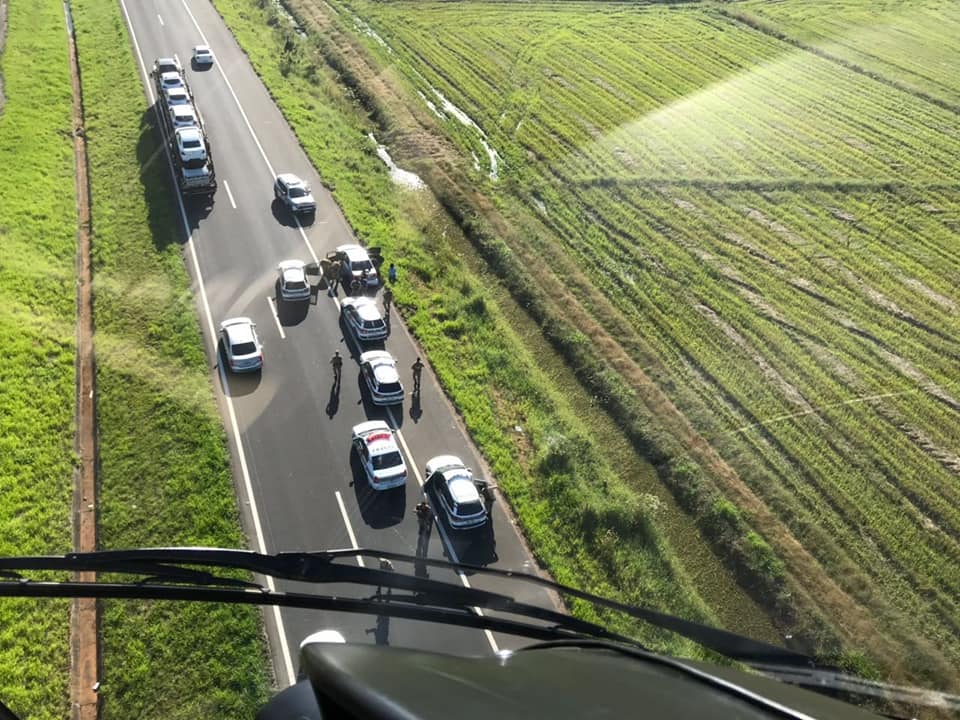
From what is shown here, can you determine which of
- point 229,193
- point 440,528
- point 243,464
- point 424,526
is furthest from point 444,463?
point 229,193

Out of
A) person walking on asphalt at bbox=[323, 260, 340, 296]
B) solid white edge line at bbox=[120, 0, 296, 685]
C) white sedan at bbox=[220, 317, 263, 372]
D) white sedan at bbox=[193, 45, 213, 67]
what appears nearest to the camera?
solid white edge line at bbox=[120, 0, 296, 685]

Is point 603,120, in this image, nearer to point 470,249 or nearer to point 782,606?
point 470,249

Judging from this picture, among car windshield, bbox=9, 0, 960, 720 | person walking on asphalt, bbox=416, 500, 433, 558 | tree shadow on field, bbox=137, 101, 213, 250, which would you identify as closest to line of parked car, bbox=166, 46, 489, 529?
car windshield, bbox=9, 0, 960, 720

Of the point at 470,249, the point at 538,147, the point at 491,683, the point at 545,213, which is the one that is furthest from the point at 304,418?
the point at 538,147

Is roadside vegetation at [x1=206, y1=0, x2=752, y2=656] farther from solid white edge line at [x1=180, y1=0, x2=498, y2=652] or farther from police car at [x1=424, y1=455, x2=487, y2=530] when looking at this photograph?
solid white edge line at [x1=180, y1=0, x2=498, y2=652]

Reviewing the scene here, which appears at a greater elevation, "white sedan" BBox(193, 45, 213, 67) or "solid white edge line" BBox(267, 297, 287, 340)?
"white sedan" BBox(193, 45, 213, 67)

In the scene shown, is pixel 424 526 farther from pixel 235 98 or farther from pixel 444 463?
pixel 235 98
